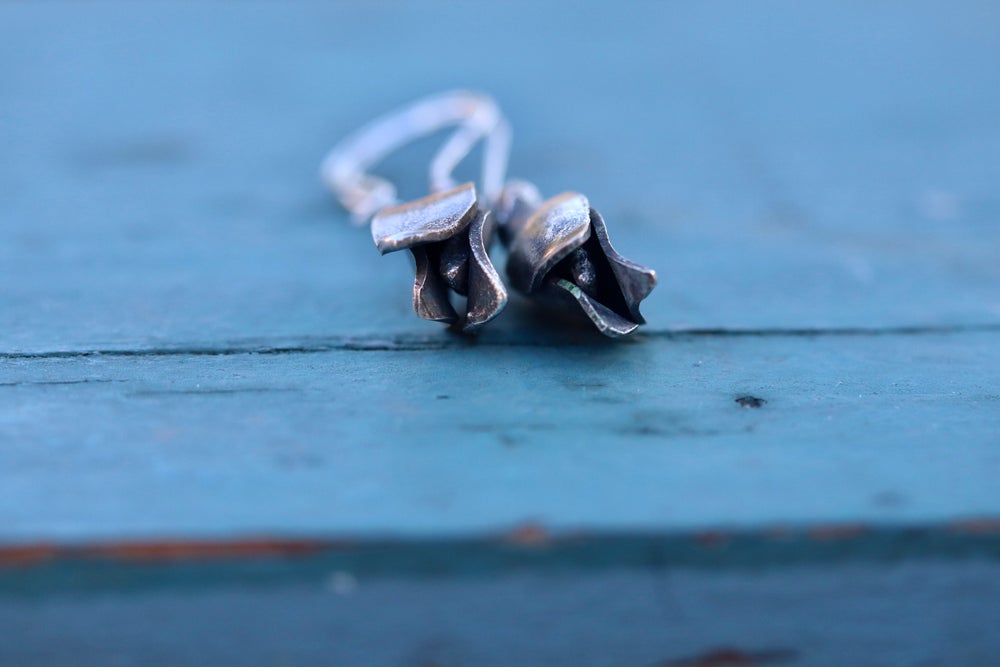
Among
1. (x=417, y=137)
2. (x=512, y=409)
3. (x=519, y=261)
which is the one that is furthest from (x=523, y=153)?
(x=512, y=409)

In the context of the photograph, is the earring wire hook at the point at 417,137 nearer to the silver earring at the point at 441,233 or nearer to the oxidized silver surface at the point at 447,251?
the silver earring at the point at 441,233

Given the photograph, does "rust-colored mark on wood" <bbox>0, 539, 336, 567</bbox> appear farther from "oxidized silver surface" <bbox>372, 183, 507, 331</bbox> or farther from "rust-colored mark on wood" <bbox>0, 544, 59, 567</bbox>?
"oxidized silver surface" <bbox>372, 183, 507, 331</bbox>

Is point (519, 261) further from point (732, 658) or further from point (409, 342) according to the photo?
point (732, 658)

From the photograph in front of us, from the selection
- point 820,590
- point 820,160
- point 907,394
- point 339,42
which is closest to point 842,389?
point 907,394

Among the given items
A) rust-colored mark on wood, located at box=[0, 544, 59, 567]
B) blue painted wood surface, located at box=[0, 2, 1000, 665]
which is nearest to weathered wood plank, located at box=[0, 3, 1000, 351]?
blue painted wood surface, located at box=[0, 2, 1000, 665]

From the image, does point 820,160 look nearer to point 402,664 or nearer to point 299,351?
point 299,351

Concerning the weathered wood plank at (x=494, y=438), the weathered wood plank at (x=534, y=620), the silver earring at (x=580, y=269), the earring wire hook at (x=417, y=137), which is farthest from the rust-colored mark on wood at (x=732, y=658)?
the earring wire hook at (x=417, y=137)
